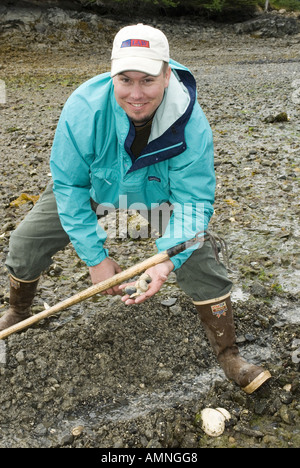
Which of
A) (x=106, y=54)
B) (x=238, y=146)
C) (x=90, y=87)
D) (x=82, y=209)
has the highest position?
(x=90, y=87)

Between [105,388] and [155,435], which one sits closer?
[155,435]

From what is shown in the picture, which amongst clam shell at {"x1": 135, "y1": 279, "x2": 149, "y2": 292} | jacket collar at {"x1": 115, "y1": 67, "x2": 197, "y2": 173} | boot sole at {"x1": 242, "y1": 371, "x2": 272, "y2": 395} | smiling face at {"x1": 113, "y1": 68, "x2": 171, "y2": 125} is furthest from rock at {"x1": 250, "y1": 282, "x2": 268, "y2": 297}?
smiling face at {"x1": 113, "y1": 68, "x2": 171, "y2": 125}

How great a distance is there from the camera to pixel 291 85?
45.3ft

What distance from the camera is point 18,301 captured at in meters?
4.01

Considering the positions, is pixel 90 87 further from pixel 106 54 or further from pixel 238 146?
pixel 106 54

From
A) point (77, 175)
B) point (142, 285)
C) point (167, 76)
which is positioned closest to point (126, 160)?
point (77, 175)

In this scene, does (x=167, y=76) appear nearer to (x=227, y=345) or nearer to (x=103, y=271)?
(x=103, y=271)

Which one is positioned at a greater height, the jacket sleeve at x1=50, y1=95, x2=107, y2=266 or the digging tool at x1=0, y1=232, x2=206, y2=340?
the jacket sleeve at x1=50, y1=95, x2=107, y2=266

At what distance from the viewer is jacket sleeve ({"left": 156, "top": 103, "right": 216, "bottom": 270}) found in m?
3.08

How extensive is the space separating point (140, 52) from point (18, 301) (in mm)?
2265

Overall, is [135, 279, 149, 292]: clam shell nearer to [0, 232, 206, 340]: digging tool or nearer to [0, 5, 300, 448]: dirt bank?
[0, 232, 206, 340]: digging tool

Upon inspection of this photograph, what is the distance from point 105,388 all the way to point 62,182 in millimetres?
1480

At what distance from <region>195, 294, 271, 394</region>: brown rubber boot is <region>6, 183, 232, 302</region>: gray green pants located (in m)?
0.09
